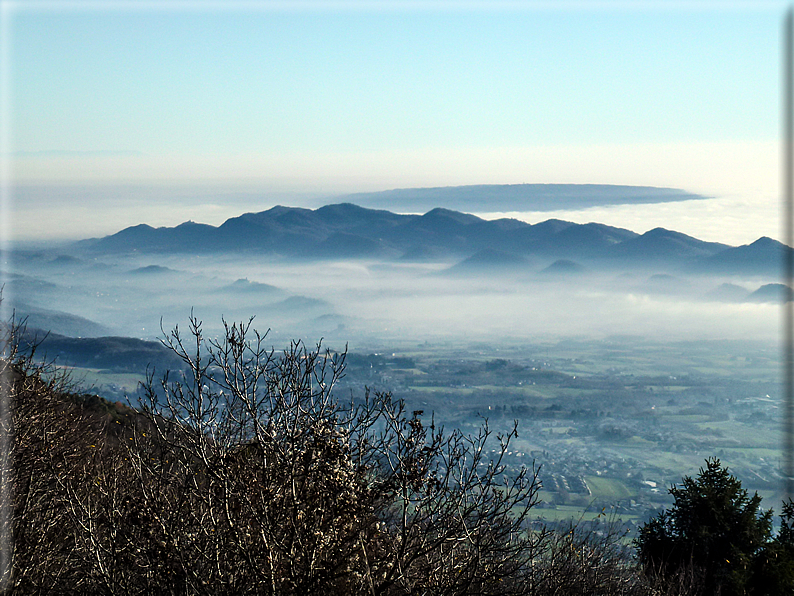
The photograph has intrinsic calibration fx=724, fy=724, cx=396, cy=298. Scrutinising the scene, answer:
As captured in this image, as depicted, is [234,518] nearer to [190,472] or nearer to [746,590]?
[190,472]

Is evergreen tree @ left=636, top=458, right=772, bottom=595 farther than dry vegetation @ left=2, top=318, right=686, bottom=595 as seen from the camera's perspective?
Yes

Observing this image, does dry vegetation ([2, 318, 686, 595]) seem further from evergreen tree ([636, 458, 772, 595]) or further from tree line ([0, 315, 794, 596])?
evergreen tree ([636, 458, 772, 595])

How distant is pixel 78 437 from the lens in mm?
18281

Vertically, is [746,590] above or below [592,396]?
above

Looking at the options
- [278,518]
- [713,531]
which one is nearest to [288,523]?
[278,518]

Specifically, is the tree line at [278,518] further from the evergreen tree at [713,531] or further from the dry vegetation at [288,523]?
the evergreen tree at [713,531]

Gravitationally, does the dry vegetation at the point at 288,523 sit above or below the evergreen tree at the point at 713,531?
above

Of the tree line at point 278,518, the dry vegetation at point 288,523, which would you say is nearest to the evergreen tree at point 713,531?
the tree line at point 278,518

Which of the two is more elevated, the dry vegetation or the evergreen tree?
the dry vegetation

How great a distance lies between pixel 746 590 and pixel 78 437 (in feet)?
54.3

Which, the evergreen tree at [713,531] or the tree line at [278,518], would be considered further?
the evergreen tree at [713,531]

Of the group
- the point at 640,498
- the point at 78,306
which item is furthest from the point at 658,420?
the point at 78,306

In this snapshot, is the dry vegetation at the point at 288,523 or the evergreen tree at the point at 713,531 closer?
the dry vegetation at the point at 288,523

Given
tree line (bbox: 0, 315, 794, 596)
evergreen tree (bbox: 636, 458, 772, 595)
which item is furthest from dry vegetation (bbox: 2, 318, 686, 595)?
evergreen tree (bbox: 636, 458, 772, 595)
